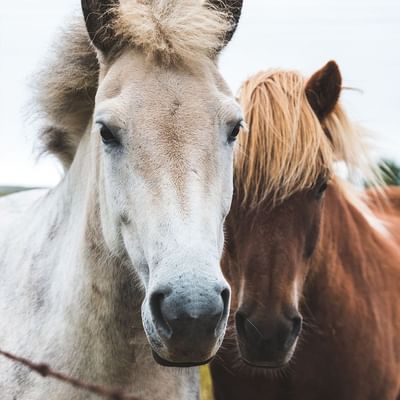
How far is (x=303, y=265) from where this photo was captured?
3725mm

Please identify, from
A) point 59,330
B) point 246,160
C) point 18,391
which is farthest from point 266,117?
point 18,391

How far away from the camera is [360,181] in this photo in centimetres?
425

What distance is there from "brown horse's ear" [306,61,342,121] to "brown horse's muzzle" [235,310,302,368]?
122 cm

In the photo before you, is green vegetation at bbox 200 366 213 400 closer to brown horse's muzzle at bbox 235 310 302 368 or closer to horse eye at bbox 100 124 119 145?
brown horse's muzzle at bbox 235 310 302 368

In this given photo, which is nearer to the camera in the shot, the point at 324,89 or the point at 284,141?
the point at 284,141

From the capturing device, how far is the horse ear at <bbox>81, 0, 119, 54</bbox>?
9.14ft

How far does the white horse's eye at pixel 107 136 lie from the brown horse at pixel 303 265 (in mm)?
1160

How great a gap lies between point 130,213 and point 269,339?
115cm

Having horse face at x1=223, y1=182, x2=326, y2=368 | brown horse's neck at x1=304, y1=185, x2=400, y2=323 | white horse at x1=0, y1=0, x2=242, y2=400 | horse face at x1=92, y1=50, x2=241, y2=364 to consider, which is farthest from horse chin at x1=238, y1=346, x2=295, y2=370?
horse face at x1=92, y1=50, x2=241, y2=364

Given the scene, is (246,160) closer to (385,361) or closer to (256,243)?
(256,243)

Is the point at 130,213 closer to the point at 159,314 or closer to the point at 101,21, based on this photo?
the point at 159,314

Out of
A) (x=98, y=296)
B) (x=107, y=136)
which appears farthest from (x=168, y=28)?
(x=98, y=296)

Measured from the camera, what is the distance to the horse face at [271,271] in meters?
3.34

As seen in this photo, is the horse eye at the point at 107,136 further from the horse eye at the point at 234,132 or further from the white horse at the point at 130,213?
the horse eye at the point at 234,132
